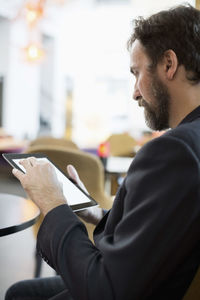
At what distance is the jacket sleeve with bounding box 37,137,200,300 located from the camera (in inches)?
28.8

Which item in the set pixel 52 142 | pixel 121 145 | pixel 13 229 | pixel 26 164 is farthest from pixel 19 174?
pixel 121 145

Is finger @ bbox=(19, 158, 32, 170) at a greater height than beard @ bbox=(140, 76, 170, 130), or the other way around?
beard @ bbox=(140, 76, 170, 130)

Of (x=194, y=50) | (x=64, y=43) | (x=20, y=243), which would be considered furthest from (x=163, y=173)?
(x=64, y=43)

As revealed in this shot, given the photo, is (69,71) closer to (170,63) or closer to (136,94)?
(136,94)

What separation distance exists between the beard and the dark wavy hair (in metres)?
0.06

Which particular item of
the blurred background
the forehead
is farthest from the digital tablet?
the blurred background

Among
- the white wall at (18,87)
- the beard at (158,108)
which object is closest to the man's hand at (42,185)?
the beard at (158,108)

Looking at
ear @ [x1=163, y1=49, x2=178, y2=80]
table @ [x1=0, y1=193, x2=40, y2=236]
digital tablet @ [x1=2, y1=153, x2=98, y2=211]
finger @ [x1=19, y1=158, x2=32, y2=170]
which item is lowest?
table @ [x1=0, y1=193, x2=40, y2=236]

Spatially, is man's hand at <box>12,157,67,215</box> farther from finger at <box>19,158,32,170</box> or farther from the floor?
the floor

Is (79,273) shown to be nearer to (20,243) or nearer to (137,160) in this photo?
(137,160)

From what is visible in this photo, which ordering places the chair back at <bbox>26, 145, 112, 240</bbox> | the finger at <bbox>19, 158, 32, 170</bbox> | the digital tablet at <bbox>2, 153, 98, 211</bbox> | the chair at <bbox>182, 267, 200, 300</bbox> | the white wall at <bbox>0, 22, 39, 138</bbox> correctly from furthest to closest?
the white wall at <bbox>0, 22, 39, 138</bbox> → the chair back at <bbox>26, 145, 112, 240</bbox> → the digital tablet at <bbox>2, 153, 98, 211</bbox> → the finger at <bbox>19, 158, 32, 170</bbox> → the chair at <bbox>182, 267, 200, 300</bbox>

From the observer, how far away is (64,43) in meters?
9.62

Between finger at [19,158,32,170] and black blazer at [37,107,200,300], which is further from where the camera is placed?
finger at [19,158,32,170]

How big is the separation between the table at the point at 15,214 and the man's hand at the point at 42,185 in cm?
23
